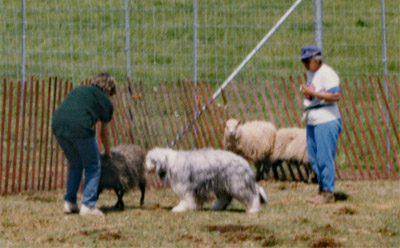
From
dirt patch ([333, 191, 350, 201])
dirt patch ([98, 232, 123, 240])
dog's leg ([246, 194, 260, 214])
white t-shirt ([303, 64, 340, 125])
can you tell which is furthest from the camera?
dirt patch ([333, 191, 350, 201])

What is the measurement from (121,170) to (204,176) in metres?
1.10

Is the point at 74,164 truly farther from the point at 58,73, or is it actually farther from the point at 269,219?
the point at 58,73

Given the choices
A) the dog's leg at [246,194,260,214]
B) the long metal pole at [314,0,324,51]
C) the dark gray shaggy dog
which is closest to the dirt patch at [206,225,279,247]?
the dog's leg at [246,194,260,214]

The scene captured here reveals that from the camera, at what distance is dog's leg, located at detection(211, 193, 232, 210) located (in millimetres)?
9484

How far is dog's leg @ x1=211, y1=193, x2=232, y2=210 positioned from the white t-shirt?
55.7 inches

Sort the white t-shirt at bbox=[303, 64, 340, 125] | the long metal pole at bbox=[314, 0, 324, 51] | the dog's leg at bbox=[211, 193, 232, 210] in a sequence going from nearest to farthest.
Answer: the dog's leg at bbox=[211, 193, 232, 210] < the white t-shirt at bbox=[303, 64, 340, 125] < the long metal pole at bbox=[314, 0, 324, 51]

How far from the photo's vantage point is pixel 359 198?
10.2 metres

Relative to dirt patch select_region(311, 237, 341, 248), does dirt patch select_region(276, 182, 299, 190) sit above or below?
below

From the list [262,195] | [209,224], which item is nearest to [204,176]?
[262,195]

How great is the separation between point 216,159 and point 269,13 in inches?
425

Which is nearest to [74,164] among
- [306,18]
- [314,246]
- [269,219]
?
[269,219]

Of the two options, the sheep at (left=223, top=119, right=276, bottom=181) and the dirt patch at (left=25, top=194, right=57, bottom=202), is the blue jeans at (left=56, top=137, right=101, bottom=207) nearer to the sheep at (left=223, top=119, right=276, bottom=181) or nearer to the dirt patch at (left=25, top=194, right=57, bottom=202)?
the dirt patch at (left=25, top=194, right=57, bottom=202)

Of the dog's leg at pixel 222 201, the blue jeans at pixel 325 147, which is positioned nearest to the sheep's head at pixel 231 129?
the blue jeans at pixel 325 147

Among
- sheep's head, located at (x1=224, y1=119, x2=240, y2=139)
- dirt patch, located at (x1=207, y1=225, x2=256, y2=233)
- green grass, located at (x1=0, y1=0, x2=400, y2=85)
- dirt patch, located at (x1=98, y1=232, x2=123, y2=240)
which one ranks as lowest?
dirt patch, located at (x1=207, y1=225, x2=256, y2=233)
